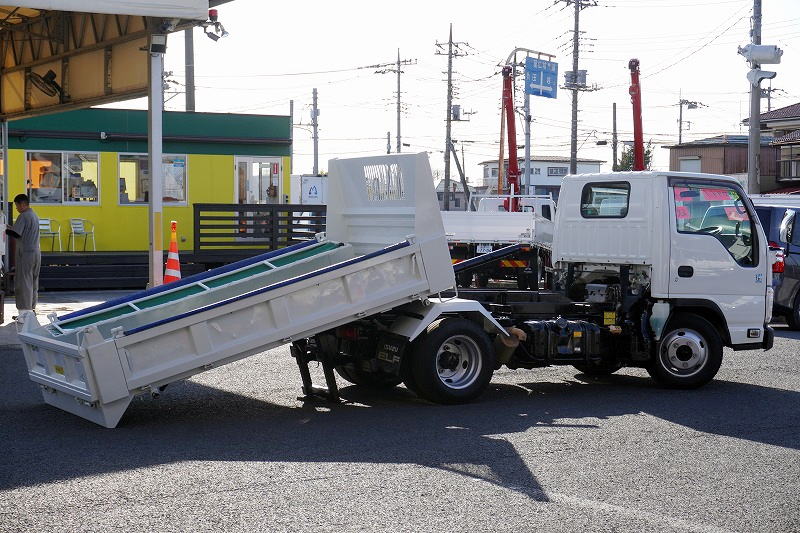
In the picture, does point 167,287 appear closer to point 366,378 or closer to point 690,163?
point 366,378

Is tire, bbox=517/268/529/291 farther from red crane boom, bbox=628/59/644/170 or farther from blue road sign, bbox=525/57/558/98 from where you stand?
blue road sign, bbox=525/57/558/98

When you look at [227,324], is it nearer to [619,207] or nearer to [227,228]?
[619,207]

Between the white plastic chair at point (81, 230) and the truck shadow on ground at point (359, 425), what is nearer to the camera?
the truck shadow on ground at point (359, 425)

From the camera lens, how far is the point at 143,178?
25.5m

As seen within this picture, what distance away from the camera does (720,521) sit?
6004 mm

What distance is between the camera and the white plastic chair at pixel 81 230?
24766mm

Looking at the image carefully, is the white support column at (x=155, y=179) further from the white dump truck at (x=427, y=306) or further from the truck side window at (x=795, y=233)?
the truck side window at (x=795, y=233)

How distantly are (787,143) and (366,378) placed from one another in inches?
1773

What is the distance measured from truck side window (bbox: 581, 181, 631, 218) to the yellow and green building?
52.0ft

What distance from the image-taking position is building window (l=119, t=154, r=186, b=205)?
25.4 meters

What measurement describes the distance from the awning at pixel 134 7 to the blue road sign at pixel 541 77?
2476 cm

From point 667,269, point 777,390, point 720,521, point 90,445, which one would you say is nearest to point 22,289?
point 90,445

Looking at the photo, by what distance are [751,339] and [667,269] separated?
4.38ft

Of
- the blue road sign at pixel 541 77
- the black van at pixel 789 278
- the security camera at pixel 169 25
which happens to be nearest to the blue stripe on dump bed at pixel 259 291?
the security camera at pixel 169 25
